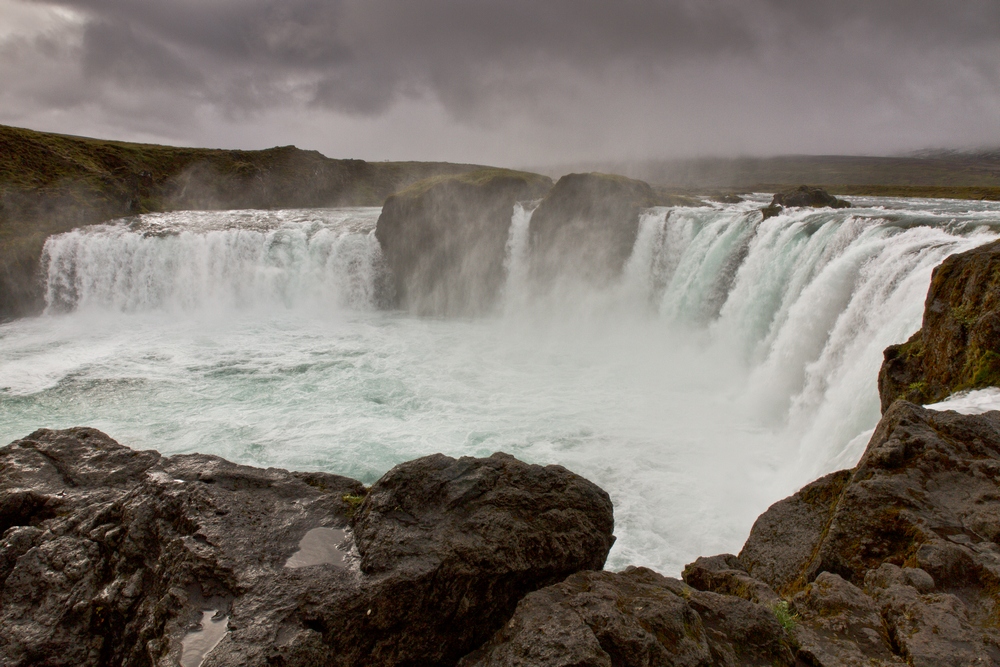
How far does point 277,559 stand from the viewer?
13.9 ft

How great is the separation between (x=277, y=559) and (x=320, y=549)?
13.0 inches

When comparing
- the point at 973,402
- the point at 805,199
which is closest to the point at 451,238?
the point at 805,199

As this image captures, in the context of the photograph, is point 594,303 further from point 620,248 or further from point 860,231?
point 860,231

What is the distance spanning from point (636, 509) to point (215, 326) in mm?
23008

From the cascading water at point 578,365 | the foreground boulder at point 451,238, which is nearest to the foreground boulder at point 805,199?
→ the cascading water at point 578,365

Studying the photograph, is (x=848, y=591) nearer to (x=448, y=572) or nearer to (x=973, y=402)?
(x=448, y=572)

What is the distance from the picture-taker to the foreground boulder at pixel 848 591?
3.63m

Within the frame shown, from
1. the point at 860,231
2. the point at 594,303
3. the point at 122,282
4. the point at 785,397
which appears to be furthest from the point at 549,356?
the point at 122,282

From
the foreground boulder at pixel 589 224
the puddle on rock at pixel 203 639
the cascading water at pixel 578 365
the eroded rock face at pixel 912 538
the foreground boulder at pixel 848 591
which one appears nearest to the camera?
the puddle on rock at pixel 203 639

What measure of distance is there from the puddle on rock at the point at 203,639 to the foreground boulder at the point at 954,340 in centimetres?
917

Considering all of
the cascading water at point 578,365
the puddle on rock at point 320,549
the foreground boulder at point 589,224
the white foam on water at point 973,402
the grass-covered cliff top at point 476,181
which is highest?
the grass-covered cliff top at point 476,181

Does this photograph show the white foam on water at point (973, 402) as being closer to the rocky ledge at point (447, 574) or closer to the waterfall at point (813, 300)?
the rocky ledge at point (447, 574)

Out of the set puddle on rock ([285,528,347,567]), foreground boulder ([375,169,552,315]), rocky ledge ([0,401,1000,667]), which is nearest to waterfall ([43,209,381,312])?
foreground boulder ([375,169,552,315])

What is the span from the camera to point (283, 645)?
3.48 m
